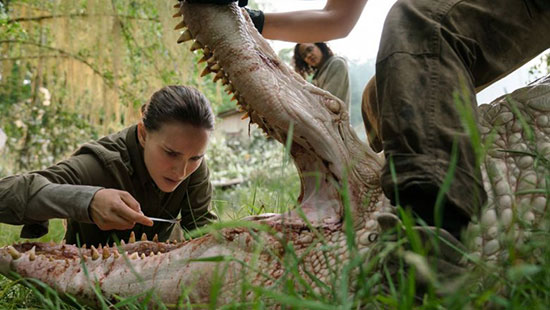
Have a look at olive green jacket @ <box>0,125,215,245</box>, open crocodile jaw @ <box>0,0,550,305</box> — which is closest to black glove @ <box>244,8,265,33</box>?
open crocodile jaw @ <box>0,0,550,305</box>

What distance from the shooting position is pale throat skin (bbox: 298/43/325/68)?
6055mm

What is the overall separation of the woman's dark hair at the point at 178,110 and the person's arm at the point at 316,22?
0.50 meters

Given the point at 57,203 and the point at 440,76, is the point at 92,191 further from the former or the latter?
the point at 440,76

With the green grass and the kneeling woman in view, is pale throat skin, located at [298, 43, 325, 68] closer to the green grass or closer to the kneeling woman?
the kneeling woman

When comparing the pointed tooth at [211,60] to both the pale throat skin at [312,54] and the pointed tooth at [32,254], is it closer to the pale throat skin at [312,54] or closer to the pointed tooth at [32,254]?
the pointed tooth at [32,254]

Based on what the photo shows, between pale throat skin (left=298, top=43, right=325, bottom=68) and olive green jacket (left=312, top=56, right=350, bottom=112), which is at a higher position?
pale throat skin (left=298, top=43, right=325, bottom=68)

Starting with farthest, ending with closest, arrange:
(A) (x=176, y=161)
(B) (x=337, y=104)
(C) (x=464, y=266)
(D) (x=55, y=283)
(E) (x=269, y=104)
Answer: (A) (x=176, y=161) < (B) (x=337, y=104) < (E) (x=269, y=104) < (D) (x=55, y=283) < (C) (x=464, y=266)

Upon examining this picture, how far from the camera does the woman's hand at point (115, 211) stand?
6.97ft

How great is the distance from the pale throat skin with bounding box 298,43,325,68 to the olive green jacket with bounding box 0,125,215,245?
316 cm

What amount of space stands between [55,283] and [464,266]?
1243 mm

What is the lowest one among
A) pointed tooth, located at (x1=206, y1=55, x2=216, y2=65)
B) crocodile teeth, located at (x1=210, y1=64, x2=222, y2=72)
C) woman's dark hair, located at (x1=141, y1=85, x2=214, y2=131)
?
woman's dark hair, located at (x1=141, y1=85, x2=214, y2=131)

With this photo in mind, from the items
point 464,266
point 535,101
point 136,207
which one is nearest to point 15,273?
point 136,207

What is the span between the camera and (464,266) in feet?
4.77

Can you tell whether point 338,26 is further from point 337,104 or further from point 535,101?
point 535,101
